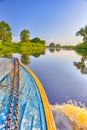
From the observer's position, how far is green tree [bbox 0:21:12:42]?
44.7m

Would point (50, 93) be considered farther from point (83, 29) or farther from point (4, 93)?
point (83, 29)

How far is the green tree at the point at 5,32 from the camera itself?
4466cm

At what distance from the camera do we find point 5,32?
4519 cm

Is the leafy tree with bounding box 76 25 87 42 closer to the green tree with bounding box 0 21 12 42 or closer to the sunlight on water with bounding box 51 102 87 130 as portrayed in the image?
the green tree with bounding box 0 21 12 42

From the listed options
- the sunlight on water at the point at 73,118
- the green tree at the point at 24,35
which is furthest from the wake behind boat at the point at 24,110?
the green tree at the point at 24,35

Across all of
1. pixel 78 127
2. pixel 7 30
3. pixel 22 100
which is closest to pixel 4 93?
pixel 22 100

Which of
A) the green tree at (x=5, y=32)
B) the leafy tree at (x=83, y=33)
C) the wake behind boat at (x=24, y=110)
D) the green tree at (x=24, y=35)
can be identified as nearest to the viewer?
the wake behind boat at (x=24, y=110)

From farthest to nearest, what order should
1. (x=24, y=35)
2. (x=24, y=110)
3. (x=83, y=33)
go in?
(x=24, y=35) → (x=83, y=33) → (x=24, y=110)

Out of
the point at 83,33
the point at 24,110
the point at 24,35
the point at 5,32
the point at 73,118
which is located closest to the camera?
the point at 24,110

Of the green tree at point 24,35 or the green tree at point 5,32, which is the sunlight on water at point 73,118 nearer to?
the green tree at point 5,32

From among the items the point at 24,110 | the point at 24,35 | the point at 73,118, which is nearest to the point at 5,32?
the point at 24,35

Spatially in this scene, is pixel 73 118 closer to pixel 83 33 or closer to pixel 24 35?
pixel 83 33

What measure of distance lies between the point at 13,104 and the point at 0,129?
809 millimetres

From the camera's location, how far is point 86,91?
792 cm
